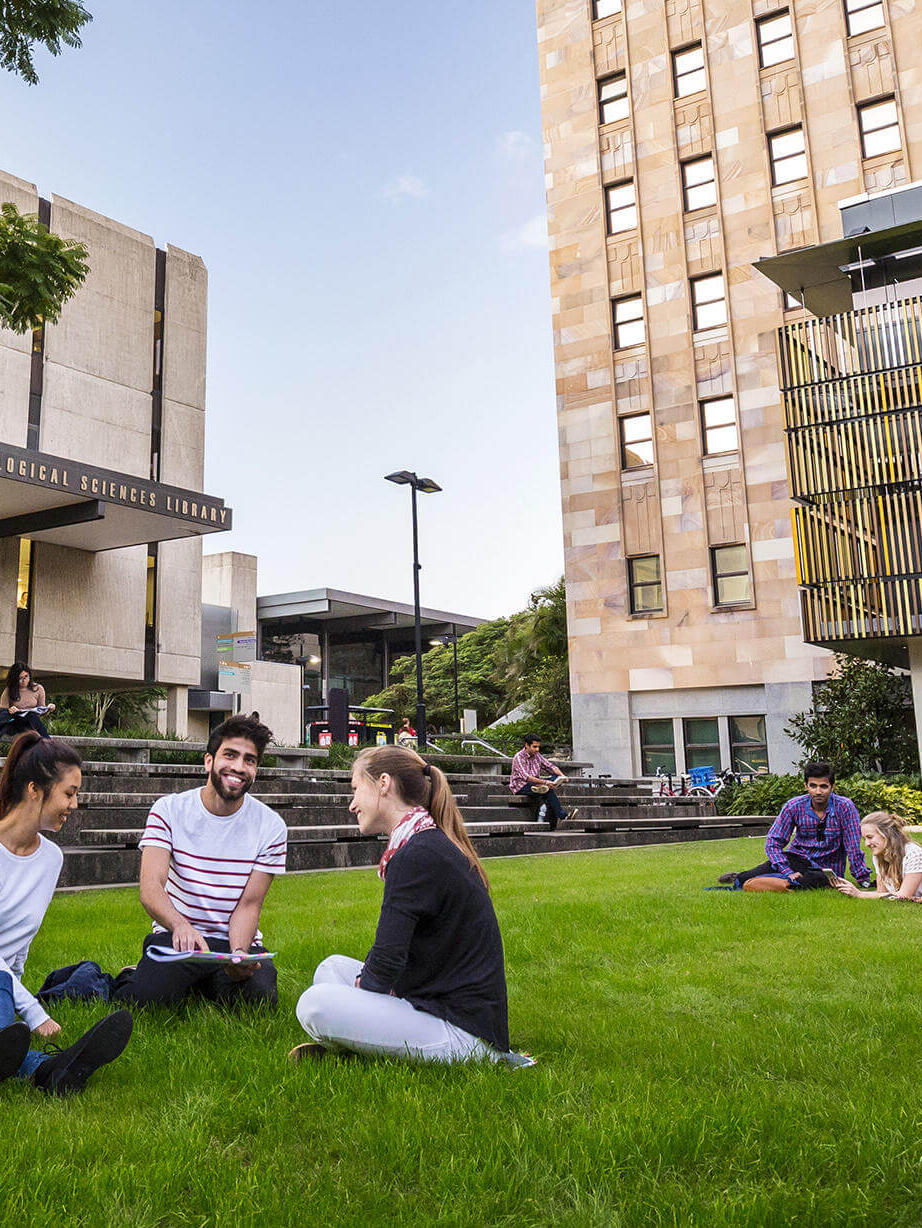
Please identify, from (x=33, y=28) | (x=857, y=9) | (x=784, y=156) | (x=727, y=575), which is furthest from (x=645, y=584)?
(x=33, y=28)

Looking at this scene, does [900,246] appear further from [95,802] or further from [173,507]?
[95,802]

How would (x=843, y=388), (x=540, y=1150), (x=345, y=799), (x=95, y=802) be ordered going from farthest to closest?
(x=843, y=388)
(x=345, y=799)
(x=95, y=802)
(x=540, y=1150)

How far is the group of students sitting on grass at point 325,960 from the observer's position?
4.14 m

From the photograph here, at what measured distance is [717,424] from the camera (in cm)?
3556

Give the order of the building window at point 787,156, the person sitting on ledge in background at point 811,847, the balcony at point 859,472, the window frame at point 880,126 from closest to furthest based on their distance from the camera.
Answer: the person sitting on ledge in background at point 811,847
the balcony at point 859,472
the window frame at point 880,126
the building window at point 787,156

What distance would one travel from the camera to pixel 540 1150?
3.22 metres

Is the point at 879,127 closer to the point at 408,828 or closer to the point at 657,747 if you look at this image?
the point at 657,747

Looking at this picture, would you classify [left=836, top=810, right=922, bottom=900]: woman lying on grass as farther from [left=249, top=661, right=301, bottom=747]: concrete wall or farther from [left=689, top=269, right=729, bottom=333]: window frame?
[left=249, top=661, right=301, bottom=747]: concrete wall

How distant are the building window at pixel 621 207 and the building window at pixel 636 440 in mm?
7112

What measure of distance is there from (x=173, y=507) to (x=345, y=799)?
13.3 metres

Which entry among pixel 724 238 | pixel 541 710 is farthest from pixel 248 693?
pixel 724 238

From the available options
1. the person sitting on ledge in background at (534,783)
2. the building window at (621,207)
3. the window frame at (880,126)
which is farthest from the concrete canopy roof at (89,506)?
the window frame at (880,126)

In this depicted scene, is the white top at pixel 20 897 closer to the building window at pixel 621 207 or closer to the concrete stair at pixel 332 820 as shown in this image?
the concrete stair at pixel 332 820

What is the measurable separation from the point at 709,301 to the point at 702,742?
50.3 feet
